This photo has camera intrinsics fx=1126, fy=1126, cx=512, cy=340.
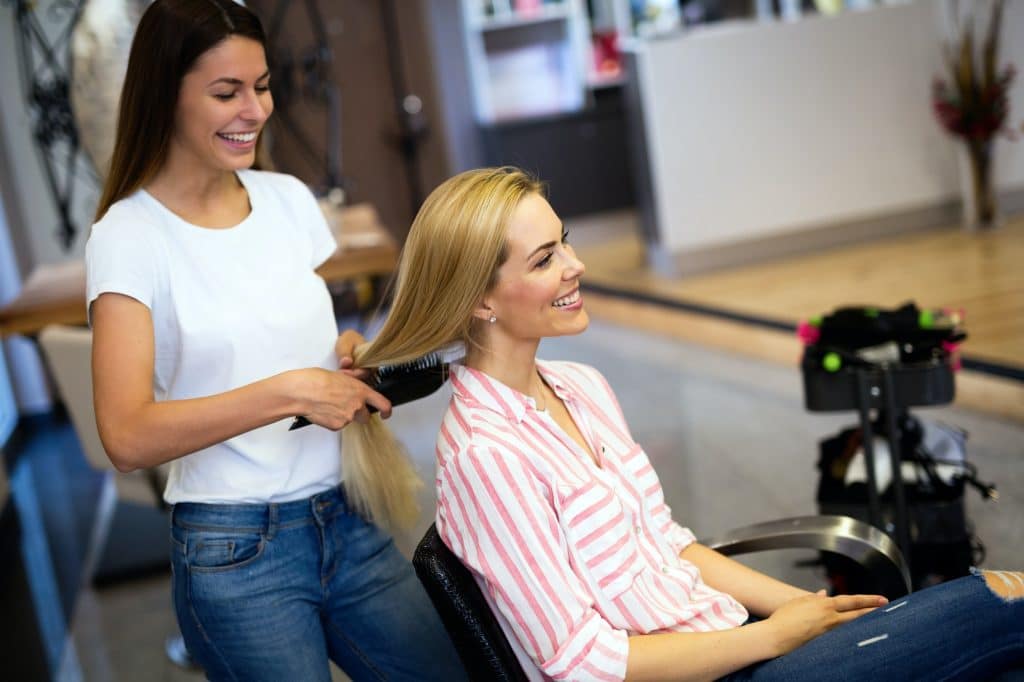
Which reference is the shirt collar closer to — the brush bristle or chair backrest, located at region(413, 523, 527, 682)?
the brush bristle

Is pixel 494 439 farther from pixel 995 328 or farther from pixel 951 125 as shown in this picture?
pixel 951 125

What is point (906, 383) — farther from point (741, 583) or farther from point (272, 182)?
point (272, 182)

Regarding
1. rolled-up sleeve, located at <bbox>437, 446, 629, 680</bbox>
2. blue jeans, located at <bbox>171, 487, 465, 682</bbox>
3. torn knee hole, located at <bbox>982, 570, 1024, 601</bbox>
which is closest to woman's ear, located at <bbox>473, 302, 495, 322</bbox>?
rolled-up sleeve, located at <bbox>437, 446, 629, 680</bbox>

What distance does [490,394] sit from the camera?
4.82 ft

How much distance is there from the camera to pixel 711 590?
155cm

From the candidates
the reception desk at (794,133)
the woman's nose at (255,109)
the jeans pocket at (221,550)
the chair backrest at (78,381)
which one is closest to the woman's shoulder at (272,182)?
the woman's nose at (255,109)

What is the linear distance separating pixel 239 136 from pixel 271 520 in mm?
511

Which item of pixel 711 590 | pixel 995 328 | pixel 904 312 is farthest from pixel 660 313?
pixel 711 590

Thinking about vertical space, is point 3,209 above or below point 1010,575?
above

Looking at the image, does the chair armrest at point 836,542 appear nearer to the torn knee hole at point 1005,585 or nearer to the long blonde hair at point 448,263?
the torn knee hole at point 1005,585

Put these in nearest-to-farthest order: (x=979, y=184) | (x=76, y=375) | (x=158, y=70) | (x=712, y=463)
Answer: (x=158, y=70)
(x=76, y=375)
(x=712, y=463)
(x=979, y=184)

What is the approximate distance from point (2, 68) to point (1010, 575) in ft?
18.0

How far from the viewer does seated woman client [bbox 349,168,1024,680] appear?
134 centimetres

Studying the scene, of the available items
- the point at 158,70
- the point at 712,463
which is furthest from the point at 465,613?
the point at 712,463
